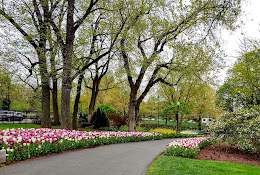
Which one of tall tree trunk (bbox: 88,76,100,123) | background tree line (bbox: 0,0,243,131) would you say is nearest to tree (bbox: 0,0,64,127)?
background tree line (bbox: 0,0,243,131)

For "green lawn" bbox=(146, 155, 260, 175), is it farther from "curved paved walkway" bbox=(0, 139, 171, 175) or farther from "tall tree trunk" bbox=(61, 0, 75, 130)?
"tall tree trunk" bbox=(61, 0, 75, 130)

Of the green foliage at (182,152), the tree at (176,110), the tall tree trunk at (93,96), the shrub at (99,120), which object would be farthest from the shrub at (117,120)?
the green foliage at (182,152)

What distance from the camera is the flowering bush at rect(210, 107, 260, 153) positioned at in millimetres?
9102

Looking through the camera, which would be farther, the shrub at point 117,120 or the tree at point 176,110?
the tree at point 176,110

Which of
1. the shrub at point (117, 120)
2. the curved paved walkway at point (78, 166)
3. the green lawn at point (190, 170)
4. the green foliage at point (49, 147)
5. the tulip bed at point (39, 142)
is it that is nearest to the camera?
the curved paved walkway at point (78, 166)

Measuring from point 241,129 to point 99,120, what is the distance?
14579 millimetres

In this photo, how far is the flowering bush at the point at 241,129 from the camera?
9.10 meters

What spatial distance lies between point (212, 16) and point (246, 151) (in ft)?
24.3

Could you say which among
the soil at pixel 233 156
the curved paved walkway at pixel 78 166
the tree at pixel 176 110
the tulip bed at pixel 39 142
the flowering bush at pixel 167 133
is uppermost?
the tree at pixel 176 110

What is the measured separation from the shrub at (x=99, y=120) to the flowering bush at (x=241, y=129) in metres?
12.6

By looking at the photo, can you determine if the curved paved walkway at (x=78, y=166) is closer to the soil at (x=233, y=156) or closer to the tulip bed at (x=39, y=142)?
the tulip bed at (x=39, y=142)

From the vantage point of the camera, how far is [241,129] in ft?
31.2

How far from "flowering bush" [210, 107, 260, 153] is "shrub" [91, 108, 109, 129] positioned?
41.4ft

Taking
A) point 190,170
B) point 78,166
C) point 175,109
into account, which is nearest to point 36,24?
point 78,166
